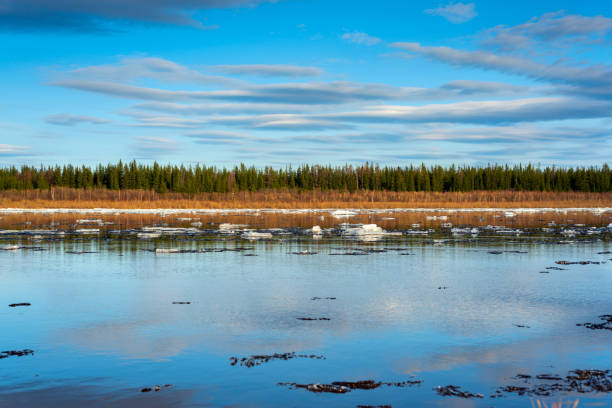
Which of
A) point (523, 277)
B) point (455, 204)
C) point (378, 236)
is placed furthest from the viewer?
point (455, 204)

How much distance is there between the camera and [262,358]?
8.77 metres

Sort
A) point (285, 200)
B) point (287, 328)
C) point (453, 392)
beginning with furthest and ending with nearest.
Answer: point (285, 200) < point (287, 328) < point (453, 392)

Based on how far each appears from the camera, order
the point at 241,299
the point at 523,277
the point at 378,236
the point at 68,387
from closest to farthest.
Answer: the point at 68,387
the point at 241,299
the point at 523,277
the point at 378,236

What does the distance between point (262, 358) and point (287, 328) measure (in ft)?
6.01

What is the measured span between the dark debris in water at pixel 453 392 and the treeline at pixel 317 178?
319 feet

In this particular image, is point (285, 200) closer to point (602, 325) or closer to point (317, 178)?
point (317, 178)

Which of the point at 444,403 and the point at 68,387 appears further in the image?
the point at 68,387

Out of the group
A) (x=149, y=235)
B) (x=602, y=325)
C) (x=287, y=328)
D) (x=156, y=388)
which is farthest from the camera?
(x=149, y=235)

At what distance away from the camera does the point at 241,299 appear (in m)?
13.2

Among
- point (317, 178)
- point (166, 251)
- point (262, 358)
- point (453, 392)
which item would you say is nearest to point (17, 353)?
point (262, 358)

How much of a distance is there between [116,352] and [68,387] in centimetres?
148

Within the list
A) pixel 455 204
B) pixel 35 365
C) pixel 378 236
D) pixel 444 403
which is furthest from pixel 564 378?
pixel 455 204

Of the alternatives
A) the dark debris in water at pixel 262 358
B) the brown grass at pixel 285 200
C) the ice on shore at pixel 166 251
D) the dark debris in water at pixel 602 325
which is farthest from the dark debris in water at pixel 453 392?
the brown grass at pixel 285 200

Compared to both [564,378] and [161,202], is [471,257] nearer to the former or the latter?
[564,378]
